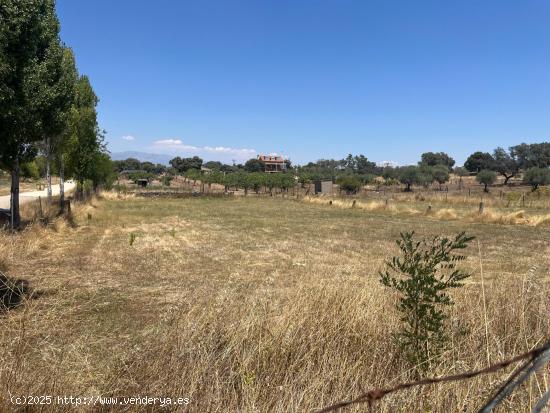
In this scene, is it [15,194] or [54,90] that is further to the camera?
[15,194]

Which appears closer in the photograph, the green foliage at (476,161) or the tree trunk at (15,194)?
the tree trunk at (15,194)

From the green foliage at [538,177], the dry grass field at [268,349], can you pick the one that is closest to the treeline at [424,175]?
the green foliage at [538,177]

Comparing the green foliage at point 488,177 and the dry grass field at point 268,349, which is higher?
the green foliage at point 488,177

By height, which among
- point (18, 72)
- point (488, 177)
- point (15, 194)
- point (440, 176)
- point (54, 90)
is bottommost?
point (15, 194)

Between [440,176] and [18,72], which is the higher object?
[18,72]

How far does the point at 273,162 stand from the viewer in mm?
181000

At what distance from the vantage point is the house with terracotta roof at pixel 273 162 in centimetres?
17500

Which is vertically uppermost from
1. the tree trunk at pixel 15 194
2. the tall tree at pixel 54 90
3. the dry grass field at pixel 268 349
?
the tall tree at pixel 54 90

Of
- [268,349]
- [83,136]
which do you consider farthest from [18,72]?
[83,136]

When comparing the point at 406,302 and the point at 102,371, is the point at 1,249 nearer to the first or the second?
the point at 102,371

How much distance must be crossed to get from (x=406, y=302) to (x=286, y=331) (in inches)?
44.6

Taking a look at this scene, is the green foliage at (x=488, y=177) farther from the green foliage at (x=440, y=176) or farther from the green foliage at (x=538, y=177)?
the green foliage at (x=440, y=176)

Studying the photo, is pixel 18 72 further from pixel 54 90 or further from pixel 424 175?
pixel 424 175

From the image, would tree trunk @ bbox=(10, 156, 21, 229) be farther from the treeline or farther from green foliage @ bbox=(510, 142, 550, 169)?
green foliage @ bbox=(510, 142, 550, 169)
